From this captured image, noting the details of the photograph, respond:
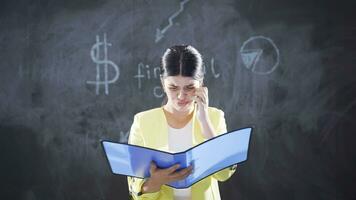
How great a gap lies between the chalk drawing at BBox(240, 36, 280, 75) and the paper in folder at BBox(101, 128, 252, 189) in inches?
73.8

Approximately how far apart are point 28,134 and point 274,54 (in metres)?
1.77

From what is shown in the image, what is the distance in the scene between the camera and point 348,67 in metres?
3.46

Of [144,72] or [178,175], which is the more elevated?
[144,72]

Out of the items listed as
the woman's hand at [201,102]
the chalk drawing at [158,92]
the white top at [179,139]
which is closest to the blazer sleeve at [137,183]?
the white top at [179,139]

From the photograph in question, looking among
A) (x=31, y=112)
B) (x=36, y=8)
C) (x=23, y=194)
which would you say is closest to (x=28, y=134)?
(x=31, y=112)

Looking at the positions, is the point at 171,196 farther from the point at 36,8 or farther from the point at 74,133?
the point at 36,8

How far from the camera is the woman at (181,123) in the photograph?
1742mm

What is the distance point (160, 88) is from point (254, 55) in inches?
26.4

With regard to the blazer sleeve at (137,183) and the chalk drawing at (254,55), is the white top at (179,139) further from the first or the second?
the chalk drawing at (254,55)

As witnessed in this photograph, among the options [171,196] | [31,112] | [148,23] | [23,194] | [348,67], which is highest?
[148,23]

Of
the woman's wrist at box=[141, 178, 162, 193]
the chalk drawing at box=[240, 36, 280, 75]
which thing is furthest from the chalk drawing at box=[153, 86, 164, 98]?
the woman's wrist at box=[141, 178, 162, 193]

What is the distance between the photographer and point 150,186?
5.39ft

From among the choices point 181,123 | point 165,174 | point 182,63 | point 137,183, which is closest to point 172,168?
point 165,174

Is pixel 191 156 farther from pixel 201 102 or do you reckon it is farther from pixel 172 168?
pixel 201 102
